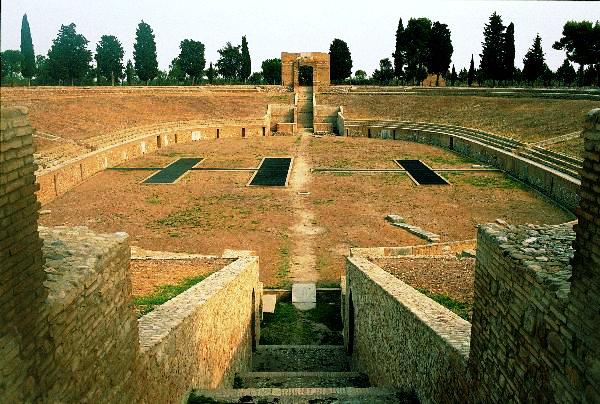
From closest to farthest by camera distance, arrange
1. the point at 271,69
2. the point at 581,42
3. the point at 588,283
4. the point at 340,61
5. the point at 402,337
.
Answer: the point at 588,283, the point at 402,337, the point at 581,42, the point at 340,61, the point at 271,69

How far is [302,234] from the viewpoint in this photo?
17906mm

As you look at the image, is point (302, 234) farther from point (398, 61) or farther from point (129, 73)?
point (129, 73)

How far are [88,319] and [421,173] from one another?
23.7m

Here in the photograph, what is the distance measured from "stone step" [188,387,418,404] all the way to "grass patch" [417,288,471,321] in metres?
1.79

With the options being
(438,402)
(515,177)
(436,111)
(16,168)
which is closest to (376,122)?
(436,111)

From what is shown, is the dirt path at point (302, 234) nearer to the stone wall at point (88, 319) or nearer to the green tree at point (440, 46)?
the stone wall at point (88, 319)

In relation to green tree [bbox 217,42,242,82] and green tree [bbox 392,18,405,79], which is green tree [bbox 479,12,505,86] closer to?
green tree [bbox 392,18,405,79]

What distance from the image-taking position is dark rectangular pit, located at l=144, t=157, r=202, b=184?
25438 mm

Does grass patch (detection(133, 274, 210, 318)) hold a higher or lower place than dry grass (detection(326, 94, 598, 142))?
lower

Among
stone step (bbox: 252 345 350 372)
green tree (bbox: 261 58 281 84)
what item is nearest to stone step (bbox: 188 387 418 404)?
stone step (bbox: 252 345 350 372)

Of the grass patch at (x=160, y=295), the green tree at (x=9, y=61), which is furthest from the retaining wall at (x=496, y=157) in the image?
the green tree at (x=9, y=61)

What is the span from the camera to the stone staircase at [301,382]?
777 centimetres

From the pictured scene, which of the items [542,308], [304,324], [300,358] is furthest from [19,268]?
[304,324]

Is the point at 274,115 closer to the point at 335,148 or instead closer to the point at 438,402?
the point at 335,148
